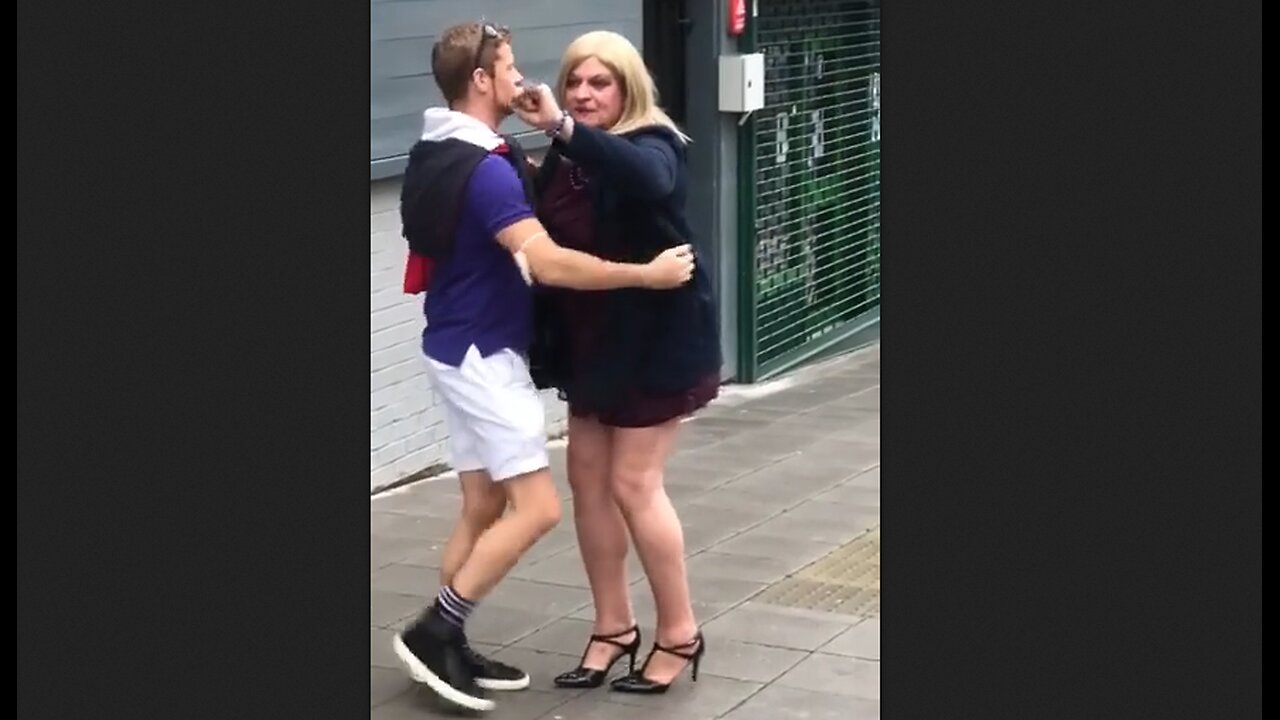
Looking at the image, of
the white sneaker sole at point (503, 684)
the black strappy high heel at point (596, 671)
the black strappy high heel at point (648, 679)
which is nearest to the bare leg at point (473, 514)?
the white sneaker sole at point (503, 684)

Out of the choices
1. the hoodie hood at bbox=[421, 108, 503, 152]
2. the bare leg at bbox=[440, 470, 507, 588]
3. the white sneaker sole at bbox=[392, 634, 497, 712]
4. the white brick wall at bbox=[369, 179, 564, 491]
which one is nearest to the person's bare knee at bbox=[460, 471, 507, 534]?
the bare leg at bbox=[440, 470, 507, 588]

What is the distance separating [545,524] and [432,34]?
3595 mm

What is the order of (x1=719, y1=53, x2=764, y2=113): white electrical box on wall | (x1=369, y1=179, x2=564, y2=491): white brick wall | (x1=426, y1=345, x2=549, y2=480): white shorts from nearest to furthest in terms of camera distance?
(x1=426, y1=345, x2=549, y2=480): white shorts < (x1=369, y1=179, x2=564, y2=491): white brick wall < (x1=719, y1=53, x2=764, y2=113): white electrical box on wall

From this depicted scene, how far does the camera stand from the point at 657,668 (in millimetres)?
5406

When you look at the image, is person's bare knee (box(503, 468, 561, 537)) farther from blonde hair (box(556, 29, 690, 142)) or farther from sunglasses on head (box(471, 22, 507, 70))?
sunglasses on head (box(471, 22, 507, 70))

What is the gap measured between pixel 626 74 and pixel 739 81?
5491 millimetres

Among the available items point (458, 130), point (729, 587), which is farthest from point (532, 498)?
point (729, 587)

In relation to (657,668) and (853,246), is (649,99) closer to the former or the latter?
(657,668)

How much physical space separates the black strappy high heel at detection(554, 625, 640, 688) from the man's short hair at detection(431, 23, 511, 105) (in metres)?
1.58

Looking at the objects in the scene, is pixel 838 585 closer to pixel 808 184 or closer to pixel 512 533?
pixel 512 533

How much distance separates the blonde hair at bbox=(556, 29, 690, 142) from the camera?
5035 millimetres

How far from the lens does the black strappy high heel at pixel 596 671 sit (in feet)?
17.9

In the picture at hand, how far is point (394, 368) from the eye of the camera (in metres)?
8.29

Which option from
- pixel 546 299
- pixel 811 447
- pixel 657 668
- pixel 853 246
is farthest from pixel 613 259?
pixel 853 246
